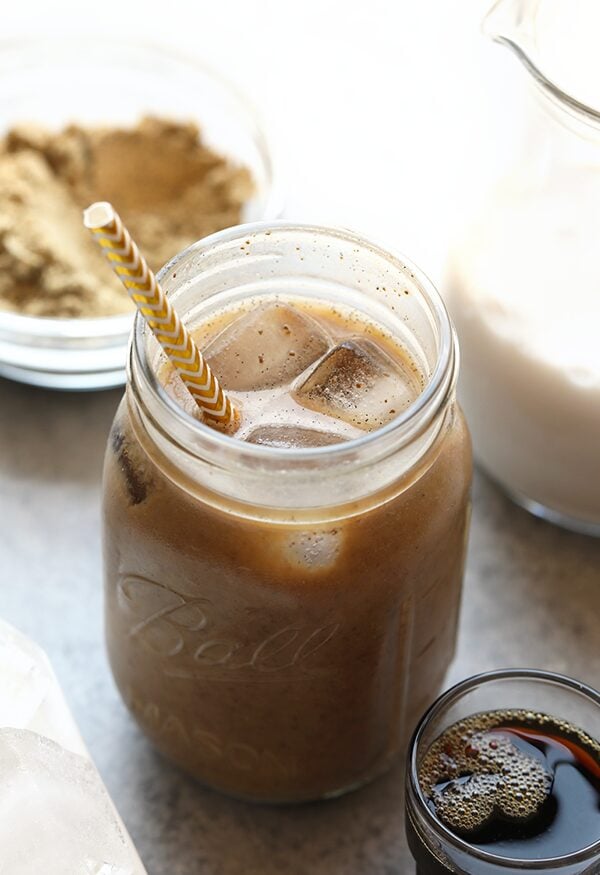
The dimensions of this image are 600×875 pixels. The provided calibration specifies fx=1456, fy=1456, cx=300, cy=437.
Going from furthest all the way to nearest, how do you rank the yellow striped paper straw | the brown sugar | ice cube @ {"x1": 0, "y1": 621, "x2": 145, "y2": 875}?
A: 1. the brown sugar
2. ice cube @ {"x1": 0, "y1": 621, "x2": 145, "y2": 875}
3. the yellow striped paper straw

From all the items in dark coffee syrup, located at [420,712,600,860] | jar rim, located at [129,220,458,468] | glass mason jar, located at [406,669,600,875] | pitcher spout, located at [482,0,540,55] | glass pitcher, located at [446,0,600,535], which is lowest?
dark coffee syrup, located at [420,712,600,860]

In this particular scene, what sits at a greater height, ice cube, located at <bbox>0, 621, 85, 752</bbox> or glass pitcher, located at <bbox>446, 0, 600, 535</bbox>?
glass pitcher, located at <bbox>446, 0, 600, 535</bbox>

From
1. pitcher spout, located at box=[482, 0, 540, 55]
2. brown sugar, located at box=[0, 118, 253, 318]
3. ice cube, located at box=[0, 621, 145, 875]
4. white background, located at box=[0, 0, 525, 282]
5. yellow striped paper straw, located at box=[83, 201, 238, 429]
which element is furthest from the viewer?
white background, located at box=[0, 0, 525, 282]

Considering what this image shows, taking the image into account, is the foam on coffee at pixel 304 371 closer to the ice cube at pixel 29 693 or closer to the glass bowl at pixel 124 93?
the ice cube at pixel 29 693

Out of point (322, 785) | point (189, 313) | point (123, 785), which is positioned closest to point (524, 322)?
point (189, 313)

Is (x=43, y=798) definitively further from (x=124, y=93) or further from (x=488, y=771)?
(x=124, y=93)

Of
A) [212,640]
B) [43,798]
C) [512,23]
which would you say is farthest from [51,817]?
[512,23]

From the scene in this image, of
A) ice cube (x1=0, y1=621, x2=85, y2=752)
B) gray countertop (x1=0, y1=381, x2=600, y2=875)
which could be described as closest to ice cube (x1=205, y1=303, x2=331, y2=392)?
ice cube (x1=0, y1=621, x2=85, y2=752)

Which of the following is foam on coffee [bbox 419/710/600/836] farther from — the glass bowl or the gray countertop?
the glass bowl
